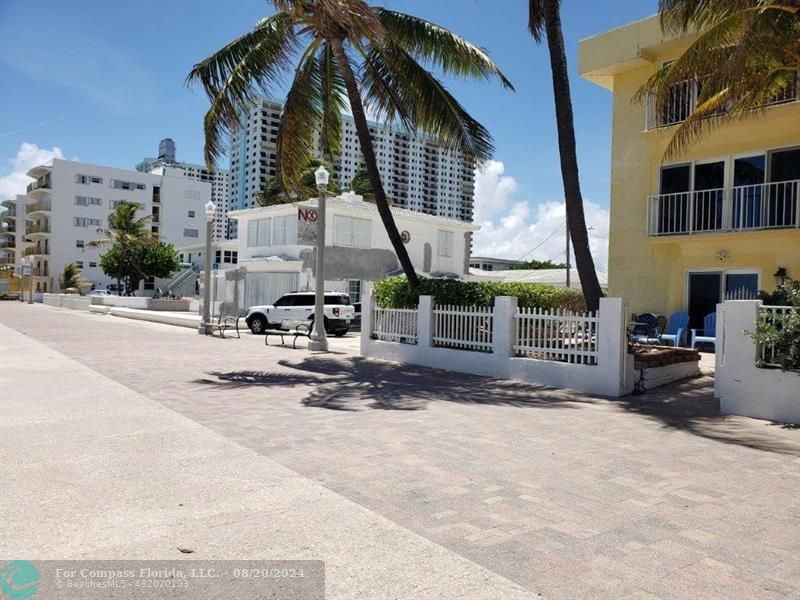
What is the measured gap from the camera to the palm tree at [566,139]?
1195cm

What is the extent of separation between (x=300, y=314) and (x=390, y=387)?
1437 centimetres

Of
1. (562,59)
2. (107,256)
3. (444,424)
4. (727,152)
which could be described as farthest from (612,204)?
(107,256)

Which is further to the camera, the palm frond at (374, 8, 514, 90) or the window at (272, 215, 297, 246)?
the window at (272, 215, 297, 246)

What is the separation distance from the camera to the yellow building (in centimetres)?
1708

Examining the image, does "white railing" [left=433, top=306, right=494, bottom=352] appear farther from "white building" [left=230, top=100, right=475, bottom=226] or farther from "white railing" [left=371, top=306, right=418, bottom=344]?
"white building" [left=230, top=100, right=475, bottom=226]

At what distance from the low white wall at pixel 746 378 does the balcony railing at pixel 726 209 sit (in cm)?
932

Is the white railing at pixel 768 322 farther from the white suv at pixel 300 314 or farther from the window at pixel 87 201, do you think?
the window at pixel 87 201

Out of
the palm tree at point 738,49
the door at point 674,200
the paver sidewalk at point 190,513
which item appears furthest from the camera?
the door at point 674,200

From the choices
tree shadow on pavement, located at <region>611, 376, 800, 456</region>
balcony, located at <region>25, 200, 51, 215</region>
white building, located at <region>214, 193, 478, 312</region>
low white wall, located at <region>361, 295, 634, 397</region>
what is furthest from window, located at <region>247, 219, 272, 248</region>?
balcony, located at <region>25, 200, 51, 215</region>

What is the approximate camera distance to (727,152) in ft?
59.5

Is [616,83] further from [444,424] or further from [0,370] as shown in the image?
[0,370]

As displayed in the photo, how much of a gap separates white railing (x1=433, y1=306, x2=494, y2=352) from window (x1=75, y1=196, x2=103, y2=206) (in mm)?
78109

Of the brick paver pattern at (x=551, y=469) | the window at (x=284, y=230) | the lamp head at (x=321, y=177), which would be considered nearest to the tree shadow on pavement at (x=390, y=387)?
the brick paver pattern at (x=551, y=469)

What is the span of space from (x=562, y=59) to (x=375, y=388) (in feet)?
23.7
